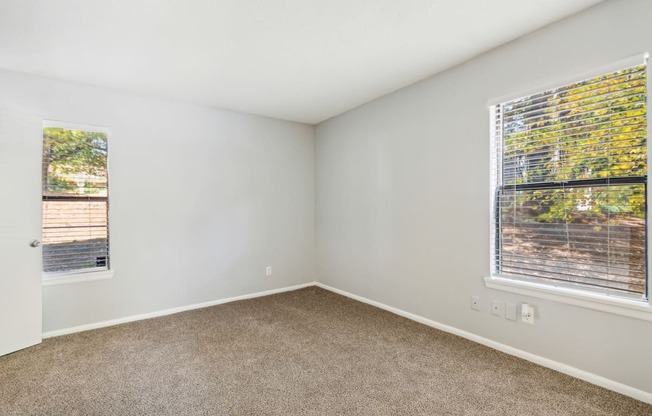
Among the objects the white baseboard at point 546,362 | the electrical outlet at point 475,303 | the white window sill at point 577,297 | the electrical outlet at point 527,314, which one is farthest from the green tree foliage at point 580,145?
the white baseboard at point 546,362

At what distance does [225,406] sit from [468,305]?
2.04m

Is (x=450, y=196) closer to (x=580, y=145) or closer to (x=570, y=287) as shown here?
(x=580, y=145)

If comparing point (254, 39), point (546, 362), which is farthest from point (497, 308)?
point (254, 39)

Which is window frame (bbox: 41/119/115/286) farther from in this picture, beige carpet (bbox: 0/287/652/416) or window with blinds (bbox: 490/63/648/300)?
window with blinds (bbox: 490/63/648/300)

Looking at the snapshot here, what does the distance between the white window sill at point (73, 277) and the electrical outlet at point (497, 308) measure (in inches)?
140

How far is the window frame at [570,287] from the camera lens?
1.86 m

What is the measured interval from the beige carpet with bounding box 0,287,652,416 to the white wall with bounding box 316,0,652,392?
256 mm

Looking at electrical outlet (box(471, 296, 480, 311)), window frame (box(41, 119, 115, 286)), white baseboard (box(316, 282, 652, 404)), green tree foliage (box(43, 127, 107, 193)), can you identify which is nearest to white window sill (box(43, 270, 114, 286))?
window frame (box(41, 119, 115, 286))

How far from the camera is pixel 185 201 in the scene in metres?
3.68

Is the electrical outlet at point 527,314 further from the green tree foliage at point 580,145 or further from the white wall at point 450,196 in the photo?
the green tree foliage at point 580,145

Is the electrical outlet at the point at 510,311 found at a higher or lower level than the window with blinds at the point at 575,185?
lower

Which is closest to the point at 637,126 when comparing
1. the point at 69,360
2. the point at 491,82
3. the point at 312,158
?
the point at 491,82

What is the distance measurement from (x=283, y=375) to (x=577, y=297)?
2.04 metres

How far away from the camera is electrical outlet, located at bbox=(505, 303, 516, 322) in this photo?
2450 millimetres
